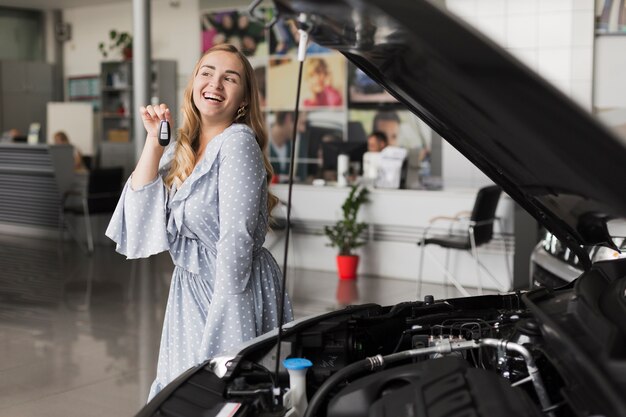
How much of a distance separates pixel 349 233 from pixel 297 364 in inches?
237

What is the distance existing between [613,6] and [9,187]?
7.22m

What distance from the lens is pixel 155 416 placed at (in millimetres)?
1444

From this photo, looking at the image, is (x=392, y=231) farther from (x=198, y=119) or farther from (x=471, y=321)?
(x=471, y=321)

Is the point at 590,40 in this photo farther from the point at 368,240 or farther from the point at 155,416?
the point at 155,416

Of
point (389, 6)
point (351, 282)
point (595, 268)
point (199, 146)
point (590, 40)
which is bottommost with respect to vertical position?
point (351, 282)

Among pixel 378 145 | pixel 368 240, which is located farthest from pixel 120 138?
pixel 368 240

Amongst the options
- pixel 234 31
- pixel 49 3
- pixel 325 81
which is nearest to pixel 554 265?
pixel 325 81

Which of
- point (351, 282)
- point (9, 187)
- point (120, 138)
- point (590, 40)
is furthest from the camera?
point (120, 138)

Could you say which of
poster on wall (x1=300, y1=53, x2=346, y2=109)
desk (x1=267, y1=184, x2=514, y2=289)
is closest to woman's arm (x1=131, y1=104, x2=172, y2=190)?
desk (x1=267, y1=184, x2=514, y2=289)

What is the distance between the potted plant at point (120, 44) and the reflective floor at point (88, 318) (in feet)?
15.8

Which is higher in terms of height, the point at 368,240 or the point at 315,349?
the point at 315,349

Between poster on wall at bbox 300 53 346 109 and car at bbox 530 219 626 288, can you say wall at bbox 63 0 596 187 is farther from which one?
car at bbox 530 219 626 288

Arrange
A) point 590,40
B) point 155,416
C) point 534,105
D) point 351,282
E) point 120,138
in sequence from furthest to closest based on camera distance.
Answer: point 120,138 < point 590,40 < point 351,282 < point 155,416 < point 534,105

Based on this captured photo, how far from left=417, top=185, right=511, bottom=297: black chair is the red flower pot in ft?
2.15
